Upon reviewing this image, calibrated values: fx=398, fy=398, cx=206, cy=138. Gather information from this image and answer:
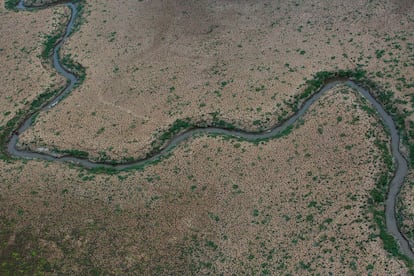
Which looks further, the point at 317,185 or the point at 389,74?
the point at 389,74

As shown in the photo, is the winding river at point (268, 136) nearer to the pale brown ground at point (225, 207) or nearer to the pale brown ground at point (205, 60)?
the pale brown ground at point (205, 60)

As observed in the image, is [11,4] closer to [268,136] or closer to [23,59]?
[23,59]

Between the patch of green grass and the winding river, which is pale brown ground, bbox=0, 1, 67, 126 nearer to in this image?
the patch of green grass

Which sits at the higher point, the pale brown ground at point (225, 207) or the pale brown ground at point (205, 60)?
the pale brown ground at point (205, 60)

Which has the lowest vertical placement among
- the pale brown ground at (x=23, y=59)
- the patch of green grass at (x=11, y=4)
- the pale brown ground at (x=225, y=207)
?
the pale brown ground at (x=225, y=207)

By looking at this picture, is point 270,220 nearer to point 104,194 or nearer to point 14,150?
point 104,194

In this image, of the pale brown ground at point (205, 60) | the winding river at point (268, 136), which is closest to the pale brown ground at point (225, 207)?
the winding river at point (268, 136)

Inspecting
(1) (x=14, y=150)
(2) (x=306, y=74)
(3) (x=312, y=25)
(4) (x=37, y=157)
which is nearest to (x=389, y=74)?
(2) (x=306, y=74)

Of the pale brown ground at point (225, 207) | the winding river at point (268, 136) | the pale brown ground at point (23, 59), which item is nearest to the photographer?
the pale brown ground at point (225, 207)
